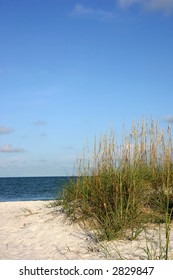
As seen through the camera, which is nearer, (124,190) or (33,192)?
(124,190)

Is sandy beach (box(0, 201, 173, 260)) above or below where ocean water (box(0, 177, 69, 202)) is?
below

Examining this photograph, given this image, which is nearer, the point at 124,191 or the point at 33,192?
the point at 124,191

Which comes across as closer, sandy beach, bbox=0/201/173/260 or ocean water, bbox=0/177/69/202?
sandy beach, bbox=0/201/173/260

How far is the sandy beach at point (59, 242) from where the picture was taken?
423 centimetres

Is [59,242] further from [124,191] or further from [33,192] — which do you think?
[33,192]

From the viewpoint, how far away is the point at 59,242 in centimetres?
504

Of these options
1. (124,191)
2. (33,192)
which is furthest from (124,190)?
(33,192)

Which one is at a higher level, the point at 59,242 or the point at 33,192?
the point at 33,192

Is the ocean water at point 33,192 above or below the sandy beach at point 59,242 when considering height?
above

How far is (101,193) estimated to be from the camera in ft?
16.8

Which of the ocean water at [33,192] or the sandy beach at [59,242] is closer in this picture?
the sandy beach at [59,242]

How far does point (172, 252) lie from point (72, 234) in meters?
1.77

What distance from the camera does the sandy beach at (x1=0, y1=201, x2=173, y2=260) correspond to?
13.9 feet
